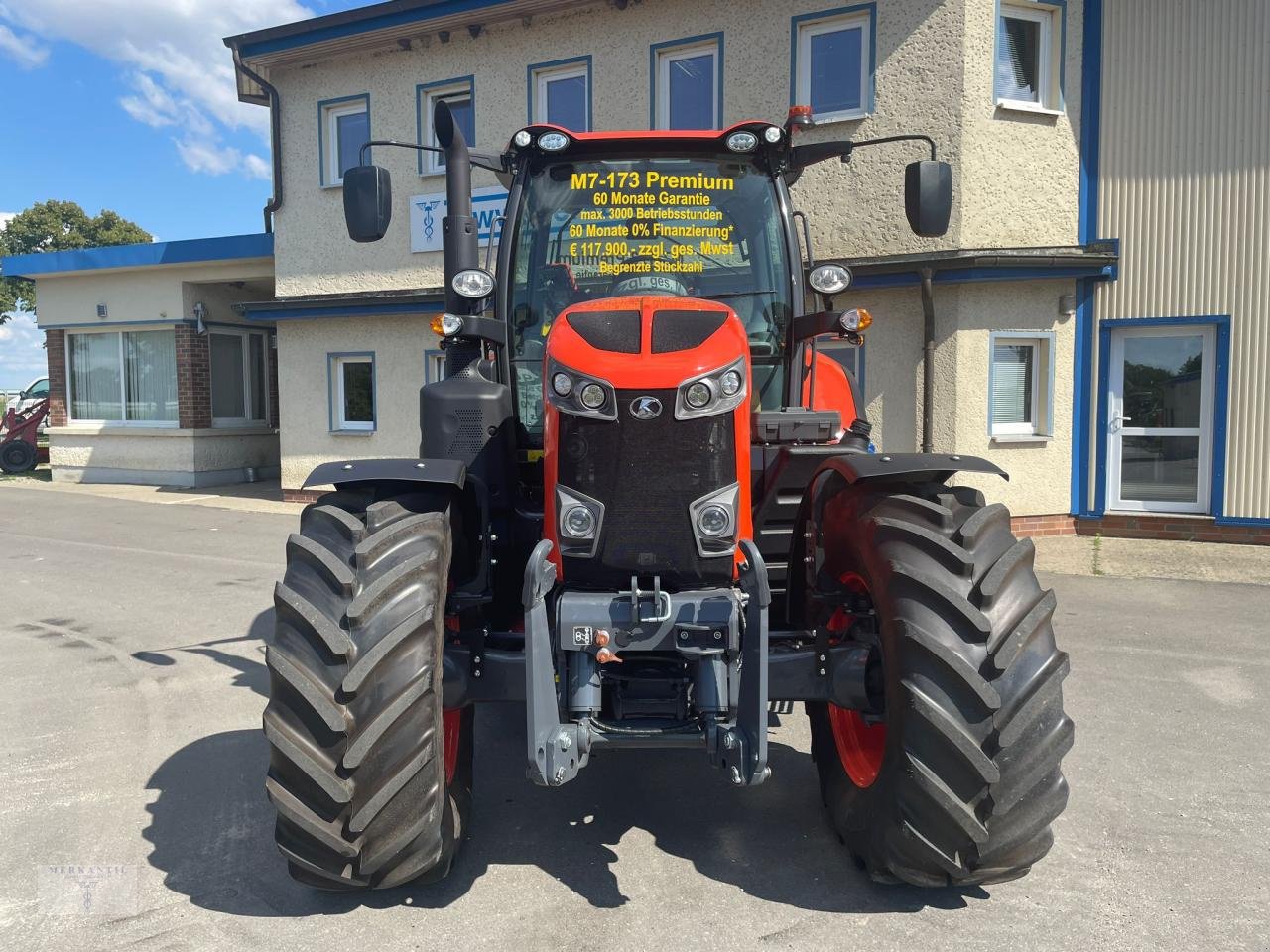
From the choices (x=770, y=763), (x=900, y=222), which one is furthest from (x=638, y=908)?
(x=900, y=222)

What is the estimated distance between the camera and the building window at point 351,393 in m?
13.1

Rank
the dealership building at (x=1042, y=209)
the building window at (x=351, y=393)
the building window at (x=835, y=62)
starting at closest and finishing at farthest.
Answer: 1. the dealership building at (x=1042, y=209)
2. the building window at (x=835, y=62)
3. the building window at (x=351, y=393)

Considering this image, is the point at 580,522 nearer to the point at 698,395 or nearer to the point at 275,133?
the point at 698,395

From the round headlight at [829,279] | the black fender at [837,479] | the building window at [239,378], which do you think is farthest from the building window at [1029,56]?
the building window at [239,378]

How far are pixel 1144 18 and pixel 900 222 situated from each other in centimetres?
313

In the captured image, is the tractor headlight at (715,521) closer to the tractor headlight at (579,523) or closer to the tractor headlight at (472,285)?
the tractor headlight at (579,523)

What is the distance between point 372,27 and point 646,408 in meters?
11.3

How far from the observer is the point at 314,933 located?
9.14ft

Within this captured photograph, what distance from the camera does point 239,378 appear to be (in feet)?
53.0

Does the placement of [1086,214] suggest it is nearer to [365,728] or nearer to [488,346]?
[488,346]

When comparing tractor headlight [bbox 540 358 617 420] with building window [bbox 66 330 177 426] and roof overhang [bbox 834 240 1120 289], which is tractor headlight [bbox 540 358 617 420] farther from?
building window [bbox 66 330 177 426]

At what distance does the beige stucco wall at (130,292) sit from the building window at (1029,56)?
10.3m

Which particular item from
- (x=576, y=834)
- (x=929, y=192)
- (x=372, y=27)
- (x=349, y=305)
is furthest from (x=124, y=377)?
(x=929, y=192)

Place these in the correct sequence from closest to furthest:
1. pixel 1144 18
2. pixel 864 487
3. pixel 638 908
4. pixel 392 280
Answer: pixel 638 908
pixel 864 487
pixel 1144 18
pixel 392 280
